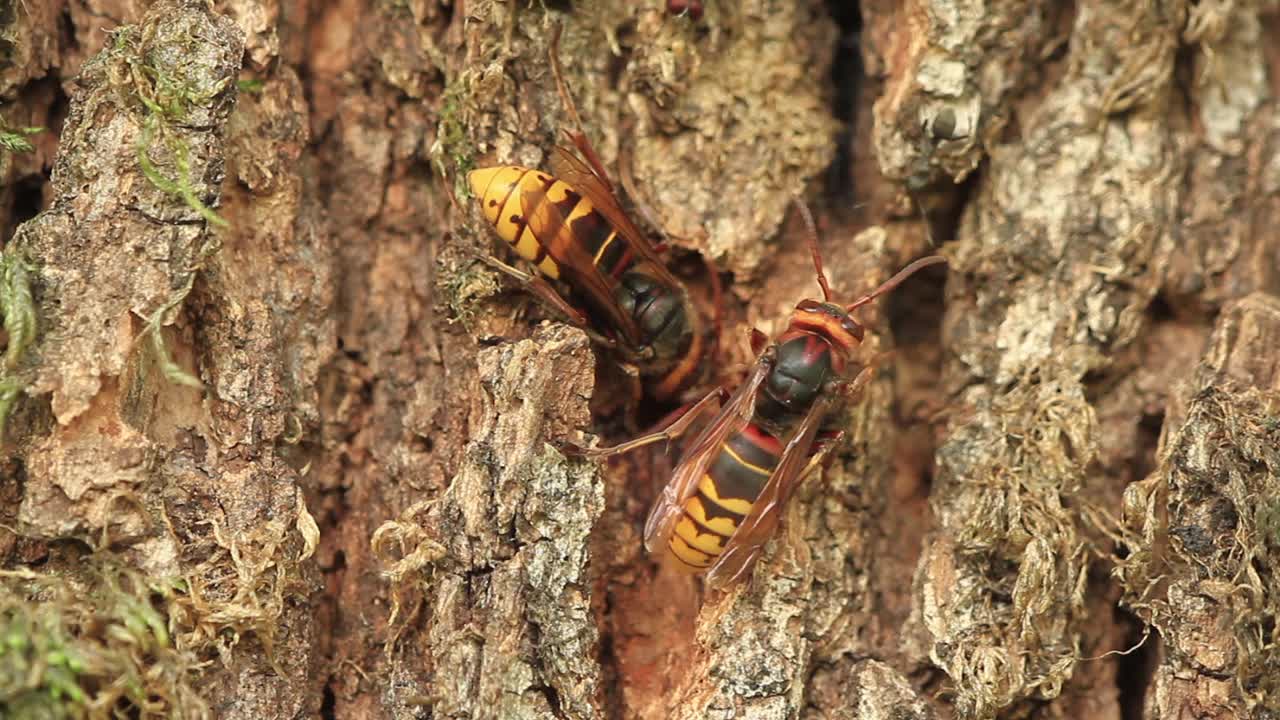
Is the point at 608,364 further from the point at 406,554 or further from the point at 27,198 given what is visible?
the point at 27,198

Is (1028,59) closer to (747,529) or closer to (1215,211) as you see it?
(1215,211)

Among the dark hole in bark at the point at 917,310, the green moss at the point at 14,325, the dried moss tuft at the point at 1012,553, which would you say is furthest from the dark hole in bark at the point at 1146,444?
the green moss at the point at 14,325

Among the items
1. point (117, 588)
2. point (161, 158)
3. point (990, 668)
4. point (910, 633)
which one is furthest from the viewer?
point (910, 633)

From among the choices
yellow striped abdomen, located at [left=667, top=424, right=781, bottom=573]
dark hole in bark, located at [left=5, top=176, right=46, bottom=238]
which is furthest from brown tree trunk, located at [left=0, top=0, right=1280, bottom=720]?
yellow striped abdomen, located at [left=667, top=424, right=781, bottom=573]

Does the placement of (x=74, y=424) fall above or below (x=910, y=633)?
above

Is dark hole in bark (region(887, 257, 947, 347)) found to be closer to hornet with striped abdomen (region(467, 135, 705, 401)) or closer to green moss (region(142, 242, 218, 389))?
hornet with striped abdomen (region(467, 135, 705, 401))

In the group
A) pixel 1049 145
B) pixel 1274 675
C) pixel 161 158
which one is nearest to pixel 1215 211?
pixel 1049 145
